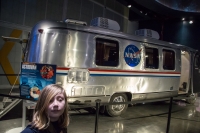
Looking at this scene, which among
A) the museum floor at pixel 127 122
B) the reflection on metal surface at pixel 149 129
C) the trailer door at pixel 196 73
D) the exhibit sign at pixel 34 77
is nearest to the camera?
the exhibit sign at pixel 34 77

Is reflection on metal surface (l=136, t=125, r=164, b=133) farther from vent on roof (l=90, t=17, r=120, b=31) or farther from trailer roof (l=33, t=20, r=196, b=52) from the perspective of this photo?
vent on roof (l=90, t=17, r=120, b=31)

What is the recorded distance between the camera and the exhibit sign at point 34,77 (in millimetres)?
4836

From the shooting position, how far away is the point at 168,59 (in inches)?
319

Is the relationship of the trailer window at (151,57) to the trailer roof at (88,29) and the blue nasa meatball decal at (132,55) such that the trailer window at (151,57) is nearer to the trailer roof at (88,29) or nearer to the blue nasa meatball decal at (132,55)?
the trailer roof at (88,29)

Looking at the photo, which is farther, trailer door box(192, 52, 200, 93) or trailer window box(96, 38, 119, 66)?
trailer door box(192, 52, 200, 93)

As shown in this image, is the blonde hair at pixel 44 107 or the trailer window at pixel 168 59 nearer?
the blonde hair at pixel 44 107

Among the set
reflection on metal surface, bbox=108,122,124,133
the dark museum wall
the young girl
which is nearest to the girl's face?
the young girl

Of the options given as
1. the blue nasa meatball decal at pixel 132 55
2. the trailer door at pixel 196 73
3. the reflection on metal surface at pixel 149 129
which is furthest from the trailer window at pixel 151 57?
the trailer door at pixel 196 73

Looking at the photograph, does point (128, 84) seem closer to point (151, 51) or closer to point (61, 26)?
point (151, 51)

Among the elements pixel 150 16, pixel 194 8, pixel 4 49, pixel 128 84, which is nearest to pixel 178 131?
pixel 128 84

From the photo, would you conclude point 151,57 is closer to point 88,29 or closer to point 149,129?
point 149,129

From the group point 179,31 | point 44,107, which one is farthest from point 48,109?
point 179,31

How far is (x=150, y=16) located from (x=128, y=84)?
13914 mm

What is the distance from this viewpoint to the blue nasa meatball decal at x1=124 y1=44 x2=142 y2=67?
262 inches
